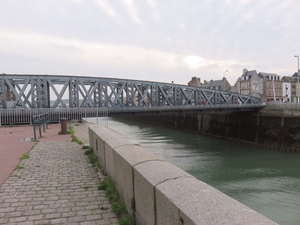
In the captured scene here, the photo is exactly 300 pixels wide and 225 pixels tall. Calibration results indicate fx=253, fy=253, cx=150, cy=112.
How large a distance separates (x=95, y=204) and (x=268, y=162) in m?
19.8

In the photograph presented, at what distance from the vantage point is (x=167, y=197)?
2691mm

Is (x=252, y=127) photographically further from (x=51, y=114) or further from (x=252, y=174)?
(x=51, y=114)

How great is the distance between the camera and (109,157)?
5.83 m

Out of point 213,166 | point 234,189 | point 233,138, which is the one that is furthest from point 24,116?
point 233,138

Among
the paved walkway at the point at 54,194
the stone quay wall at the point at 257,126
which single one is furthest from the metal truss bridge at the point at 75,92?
the paved walkway at the point at 54,194

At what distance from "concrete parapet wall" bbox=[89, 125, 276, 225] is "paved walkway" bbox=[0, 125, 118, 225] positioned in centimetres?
61

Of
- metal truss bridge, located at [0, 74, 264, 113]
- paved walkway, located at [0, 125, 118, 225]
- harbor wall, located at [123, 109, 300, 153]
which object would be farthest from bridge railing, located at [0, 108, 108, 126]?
harbor wall, located at [123, 109, 300, 153]

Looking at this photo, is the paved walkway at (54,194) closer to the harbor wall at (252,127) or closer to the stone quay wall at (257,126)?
the stone quay wall at (257,126)

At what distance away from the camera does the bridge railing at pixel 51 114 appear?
21.3m

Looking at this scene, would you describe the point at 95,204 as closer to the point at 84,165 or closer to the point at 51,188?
the point at 51,188

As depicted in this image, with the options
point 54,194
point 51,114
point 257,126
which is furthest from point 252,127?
point 54,194

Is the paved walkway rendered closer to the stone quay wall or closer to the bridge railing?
the bridge railing

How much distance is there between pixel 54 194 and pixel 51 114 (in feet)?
62.6

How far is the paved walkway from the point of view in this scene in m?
4.19
